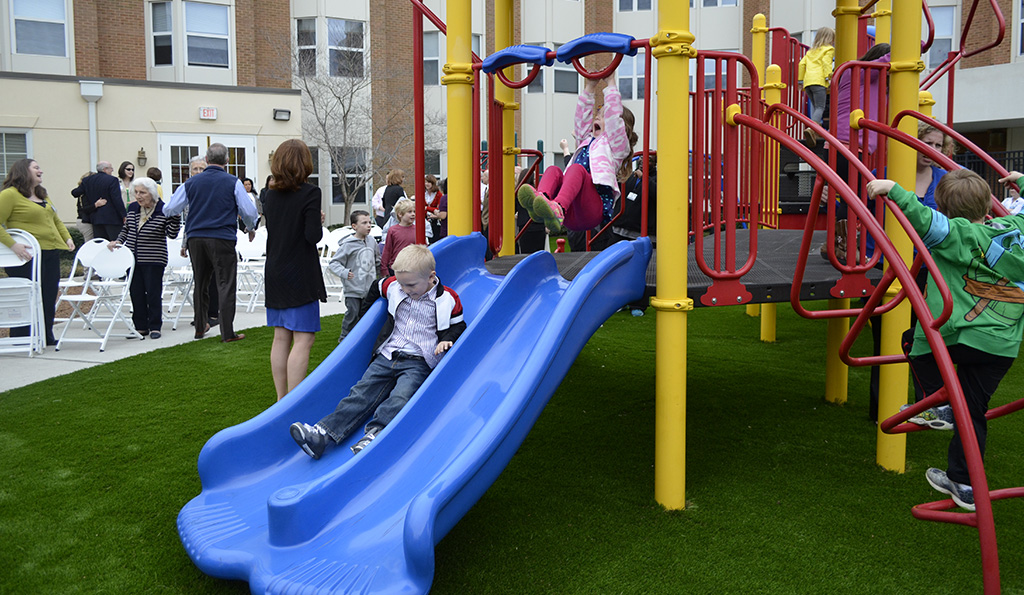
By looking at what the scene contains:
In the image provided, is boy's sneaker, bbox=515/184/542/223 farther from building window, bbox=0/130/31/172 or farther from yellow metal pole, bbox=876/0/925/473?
building window, bbox=0/130/31/172

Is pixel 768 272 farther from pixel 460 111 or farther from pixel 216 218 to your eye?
pixel 216 218

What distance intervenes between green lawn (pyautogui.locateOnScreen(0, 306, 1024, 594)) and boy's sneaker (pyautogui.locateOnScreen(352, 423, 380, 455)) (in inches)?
22.9

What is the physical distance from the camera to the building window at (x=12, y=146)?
763 inches

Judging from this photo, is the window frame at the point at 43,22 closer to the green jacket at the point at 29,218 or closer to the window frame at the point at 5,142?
the window frame at the point at 5,142

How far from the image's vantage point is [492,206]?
17.4 feet

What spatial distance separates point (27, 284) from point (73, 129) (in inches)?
565

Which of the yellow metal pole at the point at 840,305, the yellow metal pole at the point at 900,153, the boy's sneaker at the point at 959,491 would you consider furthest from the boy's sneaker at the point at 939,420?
the yellow metal pole at the point at 840,305

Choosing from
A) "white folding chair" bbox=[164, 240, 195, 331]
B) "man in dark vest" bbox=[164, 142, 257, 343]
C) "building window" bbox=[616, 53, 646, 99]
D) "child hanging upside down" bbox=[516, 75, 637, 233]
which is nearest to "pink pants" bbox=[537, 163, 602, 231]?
"child hanging upside down" bbox=[516, 75, 637, 233]

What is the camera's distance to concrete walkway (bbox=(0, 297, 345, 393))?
6.89m

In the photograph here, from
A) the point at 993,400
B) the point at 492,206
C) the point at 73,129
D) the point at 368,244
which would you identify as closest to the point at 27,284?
the point at 368,244

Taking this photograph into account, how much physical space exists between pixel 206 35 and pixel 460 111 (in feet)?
65.4

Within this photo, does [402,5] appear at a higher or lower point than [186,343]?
higher

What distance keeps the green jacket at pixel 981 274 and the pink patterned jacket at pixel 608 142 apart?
194 cm

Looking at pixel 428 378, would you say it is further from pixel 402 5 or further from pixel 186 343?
pixel 402 5
